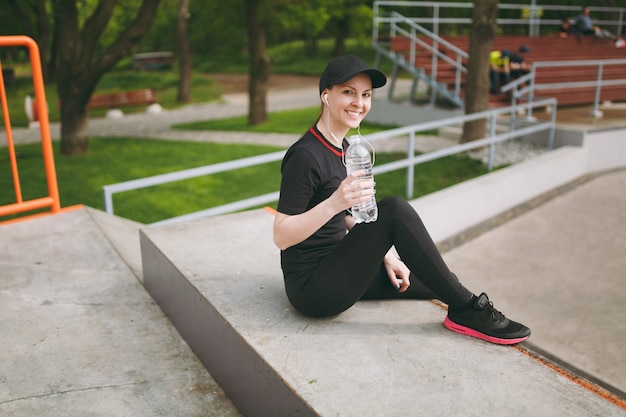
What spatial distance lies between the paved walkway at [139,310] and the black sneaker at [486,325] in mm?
507

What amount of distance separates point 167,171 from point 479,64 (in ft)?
19.0

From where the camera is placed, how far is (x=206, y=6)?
34375 millimetres

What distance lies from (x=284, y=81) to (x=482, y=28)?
22479 mm

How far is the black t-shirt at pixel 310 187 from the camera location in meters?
Answer: 2.65

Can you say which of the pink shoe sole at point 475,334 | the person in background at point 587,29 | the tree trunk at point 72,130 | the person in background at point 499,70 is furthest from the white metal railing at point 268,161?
the person in background at point 587,29

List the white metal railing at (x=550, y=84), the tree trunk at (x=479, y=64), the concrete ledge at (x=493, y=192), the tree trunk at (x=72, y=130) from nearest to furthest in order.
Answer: the concrete ledge at (x=493, y=192) < the tree trunk at (x=479, y=64) < the white metal railing at (x=550, y=84) < the tree trunk at (x=72, y=130)

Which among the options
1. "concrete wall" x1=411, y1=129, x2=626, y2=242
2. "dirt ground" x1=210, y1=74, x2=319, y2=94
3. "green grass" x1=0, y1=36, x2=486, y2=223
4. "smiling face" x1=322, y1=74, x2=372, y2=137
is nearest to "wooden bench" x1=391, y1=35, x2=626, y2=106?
"green grass" x1=0, y1=36, x2=486, y2=223

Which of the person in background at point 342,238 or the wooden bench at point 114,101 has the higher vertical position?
the person in background at point 342,238

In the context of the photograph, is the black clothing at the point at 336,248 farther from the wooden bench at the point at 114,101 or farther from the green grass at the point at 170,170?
the wooden bench at the point at 114,101

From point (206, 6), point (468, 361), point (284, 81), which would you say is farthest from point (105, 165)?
point (206, 6)

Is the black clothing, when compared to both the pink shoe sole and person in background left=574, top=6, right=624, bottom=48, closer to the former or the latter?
the pink shoe sole

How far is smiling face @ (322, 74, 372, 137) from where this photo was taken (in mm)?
2746

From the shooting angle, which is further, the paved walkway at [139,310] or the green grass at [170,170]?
the green grass at [170,170]

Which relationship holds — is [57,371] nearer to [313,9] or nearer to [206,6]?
[313,9]
